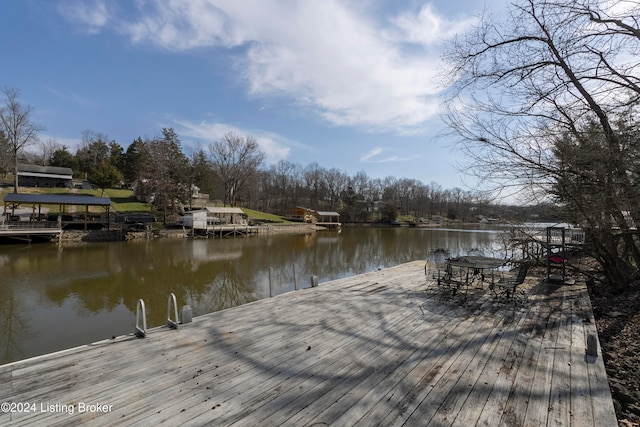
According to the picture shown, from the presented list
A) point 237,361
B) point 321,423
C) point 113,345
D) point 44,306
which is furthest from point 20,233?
point 321,423

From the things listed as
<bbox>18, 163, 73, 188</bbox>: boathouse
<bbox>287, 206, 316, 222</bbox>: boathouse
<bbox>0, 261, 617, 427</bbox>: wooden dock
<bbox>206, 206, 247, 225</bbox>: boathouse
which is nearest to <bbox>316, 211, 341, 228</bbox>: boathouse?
<bbox>287, 206, 316, 222</bbox>: boathouse

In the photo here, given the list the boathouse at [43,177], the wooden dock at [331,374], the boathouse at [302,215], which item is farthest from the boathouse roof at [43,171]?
the wooden dock at [331,374]

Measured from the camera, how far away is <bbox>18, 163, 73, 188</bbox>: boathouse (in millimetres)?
41969

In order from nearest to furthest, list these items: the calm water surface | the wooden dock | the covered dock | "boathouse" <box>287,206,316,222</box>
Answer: the wooden dock
the calm water surface
the covered dock
"boathouse" <box>287,206,316,222</box>

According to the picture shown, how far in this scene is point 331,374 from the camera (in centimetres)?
326

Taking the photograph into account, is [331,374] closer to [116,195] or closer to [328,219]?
[116,195]

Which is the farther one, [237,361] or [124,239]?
[124,239]

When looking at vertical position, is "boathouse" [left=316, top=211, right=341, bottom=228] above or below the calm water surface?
above

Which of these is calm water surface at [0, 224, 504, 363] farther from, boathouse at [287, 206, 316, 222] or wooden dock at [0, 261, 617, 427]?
boathouse at [287, 206, 316, 222]

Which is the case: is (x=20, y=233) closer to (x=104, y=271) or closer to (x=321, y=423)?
(x=104, y=271)

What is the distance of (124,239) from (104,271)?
13824mm

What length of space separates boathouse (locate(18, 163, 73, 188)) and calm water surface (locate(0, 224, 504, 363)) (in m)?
27.4

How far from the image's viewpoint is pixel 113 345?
4.01 m

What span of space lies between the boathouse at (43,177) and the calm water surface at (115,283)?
2739cm
